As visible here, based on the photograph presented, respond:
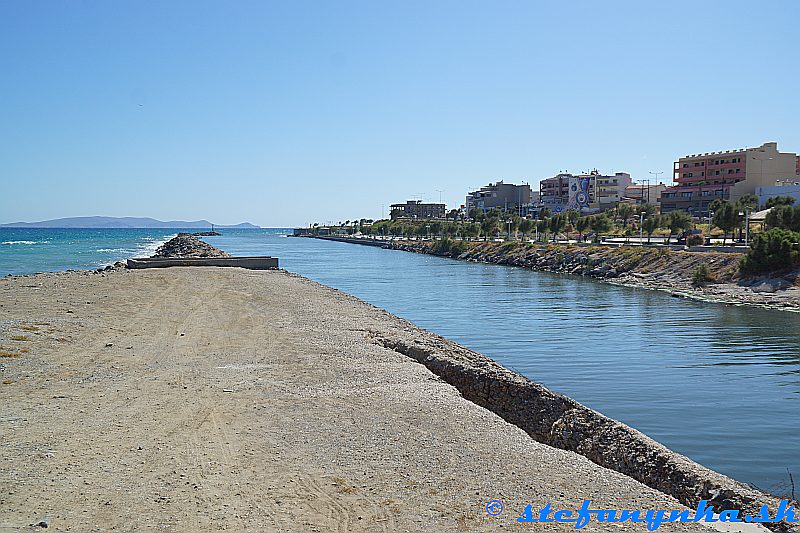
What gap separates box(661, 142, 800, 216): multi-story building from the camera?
94188 millimetres

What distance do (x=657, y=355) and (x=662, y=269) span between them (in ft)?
92.0

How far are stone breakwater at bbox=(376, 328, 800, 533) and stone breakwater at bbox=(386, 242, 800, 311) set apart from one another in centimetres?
2437

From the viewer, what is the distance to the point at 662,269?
46.5 meters

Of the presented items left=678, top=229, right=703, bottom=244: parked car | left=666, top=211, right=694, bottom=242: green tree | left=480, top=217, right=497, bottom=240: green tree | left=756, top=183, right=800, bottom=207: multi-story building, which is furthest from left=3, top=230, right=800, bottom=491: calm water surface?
left=480, top=217, right=497, bottom=240: green tree

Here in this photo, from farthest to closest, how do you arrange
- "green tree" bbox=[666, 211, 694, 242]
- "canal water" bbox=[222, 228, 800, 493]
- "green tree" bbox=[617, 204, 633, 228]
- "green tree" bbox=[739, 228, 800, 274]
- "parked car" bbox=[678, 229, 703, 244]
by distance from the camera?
1. "green tree" bbox=[617, 204, 633, 228]
2. "green tree" bbox=[666, 211, 694, 242]
3. "parked car" bbox=[678, 229, 703, 244]
4. "green tree" bbox=[739, 228, 800, 274]
5. "canal water" bbox=[222, 228, 800, 493]

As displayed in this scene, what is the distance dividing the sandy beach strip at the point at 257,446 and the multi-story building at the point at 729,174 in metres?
89.2

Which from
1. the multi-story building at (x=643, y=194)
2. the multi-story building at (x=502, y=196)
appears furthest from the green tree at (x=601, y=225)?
the multi-story building at (x=502, y=196)

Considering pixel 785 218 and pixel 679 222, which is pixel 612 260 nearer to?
pixel 785 218

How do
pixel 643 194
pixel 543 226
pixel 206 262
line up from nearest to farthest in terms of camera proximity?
pixel 206 262 → pixel 543 226 → pixel 643 194

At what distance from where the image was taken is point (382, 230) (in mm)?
160875

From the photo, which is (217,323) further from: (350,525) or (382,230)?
→ (382,230)

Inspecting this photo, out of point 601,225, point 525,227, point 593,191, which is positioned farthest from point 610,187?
point 601,225

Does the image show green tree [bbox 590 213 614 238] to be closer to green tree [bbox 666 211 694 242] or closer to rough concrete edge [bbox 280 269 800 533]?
green tree [bbox 666 211 694 242]

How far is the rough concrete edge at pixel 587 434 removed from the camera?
7.53 metres
